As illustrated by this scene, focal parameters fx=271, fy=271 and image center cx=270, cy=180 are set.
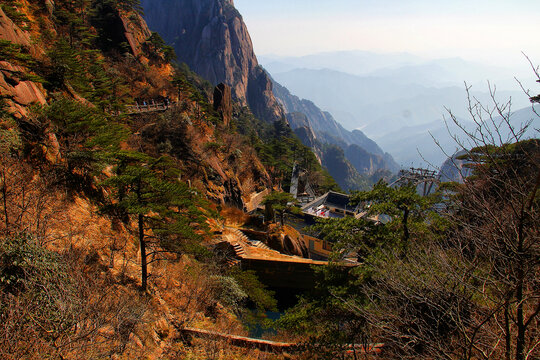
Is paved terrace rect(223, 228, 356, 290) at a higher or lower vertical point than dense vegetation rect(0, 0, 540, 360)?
lower

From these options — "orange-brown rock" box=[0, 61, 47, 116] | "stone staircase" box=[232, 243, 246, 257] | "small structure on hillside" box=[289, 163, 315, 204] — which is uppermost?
"orange-brown rock" box=[0, 61, 47, 116]

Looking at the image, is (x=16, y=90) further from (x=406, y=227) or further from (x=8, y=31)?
(x=406, y=227)

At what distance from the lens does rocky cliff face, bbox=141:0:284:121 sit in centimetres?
10000

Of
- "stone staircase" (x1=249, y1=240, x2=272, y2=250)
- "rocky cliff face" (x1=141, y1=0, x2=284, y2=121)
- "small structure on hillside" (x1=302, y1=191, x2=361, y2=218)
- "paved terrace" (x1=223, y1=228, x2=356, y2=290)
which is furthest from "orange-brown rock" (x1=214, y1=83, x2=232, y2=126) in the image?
"rocky cliff face" (x1=141, y1=0, x2=284, y2=121)

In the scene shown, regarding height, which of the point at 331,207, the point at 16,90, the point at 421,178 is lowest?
the point at 331,207

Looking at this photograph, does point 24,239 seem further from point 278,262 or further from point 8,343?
point 278,262

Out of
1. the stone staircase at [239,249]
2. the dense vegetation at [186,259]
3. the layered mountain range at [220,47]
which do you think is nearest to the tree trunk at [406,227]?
the dense vegetation at [186,259]

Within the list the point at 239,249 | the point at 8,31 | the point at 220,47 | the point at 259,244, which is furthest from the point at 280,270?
the point at 220,47

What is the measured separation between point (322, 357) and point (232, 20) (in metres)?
117

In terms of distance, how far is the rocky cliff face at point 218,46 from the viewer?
100 m

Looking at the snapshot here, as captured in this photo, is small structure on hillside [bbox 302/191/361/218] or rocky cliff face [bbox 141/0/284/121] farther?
rocky cliff face [bbox 141/0/284/121]

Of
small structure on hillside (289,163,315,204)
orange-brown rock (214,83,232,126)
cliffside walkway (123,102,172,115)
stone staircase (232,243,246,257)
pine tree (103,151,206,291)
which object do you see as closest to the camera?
pine tree (103,151,206,291)

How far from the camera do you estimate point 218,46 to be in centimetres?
9988

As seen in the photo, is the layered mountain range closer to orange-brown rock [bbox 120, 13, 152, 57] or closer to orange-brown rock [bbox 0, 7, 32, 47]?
orange-brown rock [bbox 120, 13, 152, 57]
